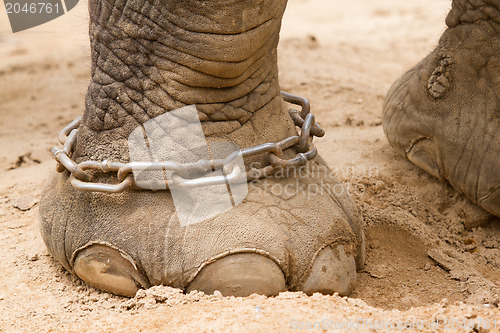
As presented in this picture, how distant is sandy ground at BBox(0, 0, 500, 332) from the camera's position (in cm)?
131

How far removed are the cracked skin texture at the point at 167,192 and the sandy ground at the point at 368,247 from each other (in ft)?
0.31

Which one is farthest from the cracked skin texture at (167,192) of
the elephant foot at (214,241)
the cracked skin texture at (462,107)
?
the cracked skin texture at (462,107)

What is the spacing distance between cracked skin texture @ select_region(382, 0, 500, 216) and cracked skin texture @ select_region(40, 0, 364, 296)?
48 centimetres

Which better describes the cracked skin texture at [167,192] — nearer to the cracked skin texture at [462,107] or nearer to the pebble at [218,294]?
the pebble at [218,294]

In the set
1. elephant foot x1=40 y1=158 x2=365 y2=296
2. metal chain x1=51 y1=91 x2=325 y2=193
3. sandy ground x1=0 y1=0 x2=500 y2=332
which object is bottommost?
sandy ground x1=0 y1=0 x2=500 y2=332

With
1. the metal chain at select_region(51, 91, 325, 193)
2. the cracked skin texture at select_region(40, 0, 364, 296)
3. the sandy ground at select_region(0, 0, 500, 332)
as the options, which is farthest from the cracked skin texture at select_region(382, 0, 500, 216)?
the metal chain at select_region(51, 91, 325, 193)

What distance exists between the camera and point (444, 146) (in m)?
1.97

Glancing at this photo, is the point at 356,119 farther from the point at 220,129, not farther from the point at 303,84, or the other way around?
the point at 220,129

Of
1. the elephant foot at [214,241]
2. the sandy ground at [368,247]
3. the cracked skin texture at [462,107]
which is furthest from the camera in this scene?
the cracked skin texture at [462,107]

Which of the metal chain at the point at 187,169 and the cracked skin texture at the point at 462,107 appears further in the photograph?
the cracked skin texture at the point at 462,107

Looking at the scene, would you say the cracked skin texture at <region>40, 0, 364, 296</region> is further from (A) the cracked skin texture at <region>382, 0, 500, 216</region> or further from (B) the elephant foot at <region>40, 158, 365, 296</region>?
(A) the cracked skin texture at <region>382, 0, 500, 216</region>

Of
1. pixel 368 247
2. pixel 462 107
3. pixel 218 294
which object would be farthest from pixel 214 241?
pixel 462 107

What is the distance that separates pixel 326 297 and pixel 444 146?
81 cm

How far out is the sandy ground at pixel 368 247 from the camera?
131cm
